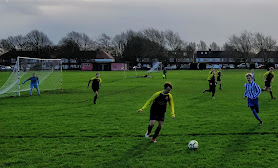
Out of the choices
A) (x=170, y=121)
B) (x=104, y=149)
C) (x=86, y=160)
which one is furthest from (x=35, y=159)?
(x=170, y=121)

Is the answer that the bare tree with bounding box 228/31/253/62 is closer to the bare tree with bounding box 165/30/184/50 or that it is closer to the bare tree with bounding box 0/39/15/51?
the bare tree with bounding box 165/30/184/50

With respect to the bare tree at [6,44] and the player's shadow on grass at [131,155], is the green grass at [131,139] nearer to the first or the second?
the player's shadow on grass at [131,155]

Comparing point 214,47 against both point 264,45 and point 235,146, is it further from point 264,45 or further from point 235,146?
point 235,146

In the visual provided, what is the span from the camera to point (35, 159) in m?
7.04

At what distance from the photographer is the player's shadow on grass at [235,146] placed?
712 centimetres

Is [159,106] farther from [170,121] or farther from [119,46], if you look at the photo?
[119,46]

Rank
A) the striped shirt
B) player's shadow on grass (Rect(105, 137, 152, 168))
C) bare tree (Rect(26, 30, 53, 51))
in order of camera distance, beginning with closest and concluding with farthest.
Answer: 1. player's shadow on grass (Rect(105, 137, 152, 168))
2. the striped shirt
3. bare tree (Rect(26, 30, 53, 51))

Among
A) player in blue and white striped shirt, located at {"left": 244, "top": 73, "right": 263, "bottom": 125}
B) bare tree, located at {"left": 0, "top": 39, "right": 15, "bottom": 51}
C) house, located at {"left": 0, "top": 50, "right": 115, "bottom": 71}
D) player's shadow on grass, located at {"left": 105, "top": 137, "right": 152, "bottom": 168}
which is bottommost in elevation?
player's shadow on grass, located at {"left": 105, "top": 137, "right": 152, "bottom": 168}

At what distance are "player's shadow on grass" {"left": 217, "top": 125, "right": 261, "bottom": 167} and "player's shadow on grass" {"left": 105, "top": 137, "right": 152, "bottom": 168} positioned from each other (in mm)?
2111

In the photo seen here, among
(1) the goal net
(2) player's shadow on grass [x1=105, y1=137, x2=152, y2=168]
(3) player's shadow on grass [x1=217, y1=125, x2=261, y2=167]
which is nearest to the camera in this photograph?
(2) player's shadow on grass [x1=105, y1=137, x2=152, y2=168]

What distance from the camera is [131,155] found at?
24.0 feet

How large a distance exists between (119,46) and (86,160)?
4770 inches

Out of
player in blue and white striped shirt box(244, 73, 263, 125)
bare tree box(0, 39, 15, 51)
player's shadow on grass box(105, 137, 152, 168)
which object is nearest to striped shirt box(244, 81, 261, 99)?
player in blue and white striped shirt box(244, 73, 263, 125)

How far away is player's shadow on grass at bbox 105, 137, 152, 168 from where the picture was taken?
22.0 feet
